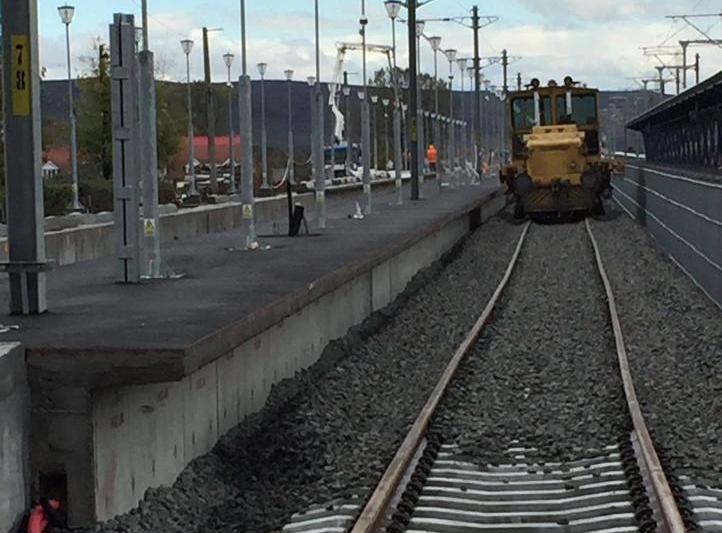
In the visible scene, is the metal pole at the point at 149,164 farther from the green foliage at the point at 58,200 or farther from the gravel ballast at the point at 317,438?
the green foliage at the point at 58,200

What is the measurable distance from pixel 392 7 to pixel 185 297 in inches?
1173

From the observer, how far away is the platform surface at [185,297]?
9.05 metres

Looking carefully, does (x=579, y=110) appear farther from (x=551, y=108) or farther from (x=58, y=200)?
(x=58, y=200)

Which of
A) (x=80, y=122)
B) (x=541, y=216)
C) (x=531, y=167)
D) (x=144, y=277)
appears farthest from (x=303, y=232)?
(x=80, y=122)

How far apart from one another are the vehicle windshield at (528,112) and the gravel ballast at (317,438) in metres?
24.3

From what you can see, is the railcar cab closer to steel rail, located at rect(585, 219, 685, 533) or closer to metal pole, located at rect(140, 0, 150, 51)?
steel rail, located at rect(585, 219, 685, 533)

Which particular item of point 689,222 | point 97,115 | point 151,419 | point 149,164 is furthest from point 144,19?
point 97,115

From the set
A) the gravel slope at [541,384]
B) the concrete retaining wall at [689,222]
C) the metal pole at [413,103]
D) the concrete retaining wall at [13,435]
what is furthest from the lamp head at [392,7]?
the concrete retaining wall at [13,435]

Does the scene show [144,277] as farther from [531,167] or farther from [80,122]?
[80,122]

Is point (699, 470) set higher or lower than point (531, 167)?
lower

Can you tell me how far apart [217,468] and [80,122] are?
2052 inches

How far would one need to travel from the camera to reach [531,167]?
41.7 m

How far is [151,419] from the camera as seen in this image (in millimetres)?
9398

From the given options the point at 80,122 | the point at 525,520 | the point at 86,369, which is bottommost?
the point at 525,520
